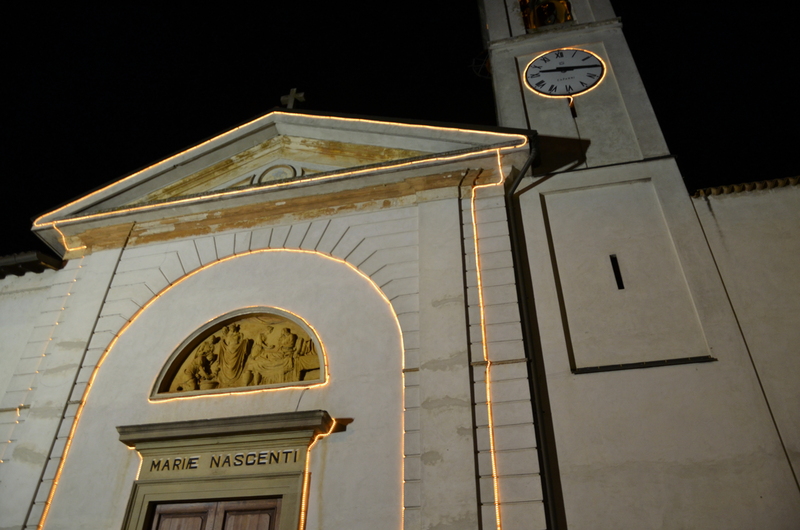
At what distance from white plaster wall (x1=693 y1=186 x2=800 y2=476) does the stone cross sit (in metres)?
6.20

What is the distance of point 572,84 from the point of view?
33.1 ft

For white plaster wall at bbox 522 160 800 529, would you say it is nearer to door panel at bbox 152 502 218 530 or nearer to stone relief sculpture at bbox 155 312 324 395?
stone relief sculpture at bbox 155 312 324 395

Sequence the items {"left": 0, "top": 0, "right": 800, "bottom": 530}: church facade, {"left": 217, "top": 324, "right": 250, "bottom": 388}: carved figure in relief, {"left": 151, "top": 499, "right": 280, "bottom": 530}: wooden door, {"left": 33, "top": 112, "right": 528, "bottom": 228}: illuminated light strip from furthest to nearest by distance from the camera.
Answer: {"left": 33, "top": 112, "right": 528, "bottom": 228}: illuminated light strip → {"left": 217, "top": 324, "right": 250, "bottom": 388}: carved figure in relief → {"left": 151, "top": 499, "right": 280, "bottom": 530}: wooden door → {"left": 0, "top": 0, "right": 800, "bottom": 530}: church facade

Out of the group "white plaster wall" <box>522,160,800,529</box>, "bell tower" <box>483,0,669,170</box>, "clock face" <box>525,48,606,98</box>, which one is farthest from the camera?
"clock face" <box>525,48,606,98</box>

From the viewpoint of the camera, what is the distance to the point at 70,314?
8445 millimetres

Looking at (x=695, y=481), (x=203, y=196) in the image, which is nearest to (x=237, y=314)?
(x=203, y=196)

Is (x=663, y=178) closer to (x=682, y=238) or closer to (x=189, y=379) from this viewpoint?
(x=682, y=238)

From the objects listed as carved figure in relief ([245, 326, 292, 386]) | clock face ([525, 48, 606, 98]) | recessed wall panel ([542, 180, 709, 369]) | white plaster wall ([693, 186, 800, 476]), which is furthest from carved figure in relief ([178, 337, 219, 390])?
clock face ([525, 48, 606, 98])

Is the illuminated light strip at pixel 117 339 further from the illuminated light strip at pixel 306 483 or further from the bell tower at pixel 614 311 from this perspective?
the bell tower at pixel 614 311

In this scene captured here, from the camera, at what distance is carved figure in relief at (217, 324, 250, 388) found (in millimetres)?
7445

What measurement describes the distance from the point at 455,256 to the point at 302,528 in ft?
11.3

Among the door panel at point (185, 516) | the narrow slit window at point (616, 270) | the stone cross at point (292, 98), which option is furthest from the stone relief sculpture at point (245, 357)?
the stone cross at point (292, 98)

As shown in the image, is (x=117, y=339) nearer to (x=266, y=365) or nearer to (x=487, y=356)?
(x=266, y=365)

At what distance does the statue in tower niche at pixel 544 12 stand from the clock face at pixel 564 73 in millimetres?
1460
